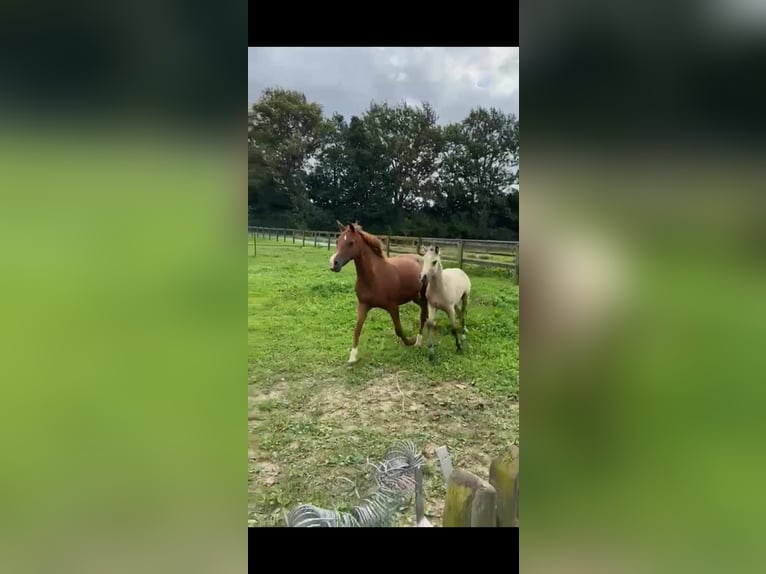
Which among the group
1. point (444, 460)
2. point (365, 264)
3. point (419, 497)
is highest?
point (365, 264)

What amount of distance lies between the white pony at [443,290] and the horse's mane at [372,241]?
0.27 m

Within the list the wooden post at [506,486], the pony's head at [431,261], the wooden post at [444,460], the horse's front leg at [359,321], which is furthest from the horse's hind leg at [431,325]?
the wooden post at [506,486]

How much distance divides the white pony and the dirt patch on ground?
0.31 metres

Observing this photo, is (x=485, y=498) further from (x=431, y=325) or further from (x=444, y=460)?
(x=431, y=325)

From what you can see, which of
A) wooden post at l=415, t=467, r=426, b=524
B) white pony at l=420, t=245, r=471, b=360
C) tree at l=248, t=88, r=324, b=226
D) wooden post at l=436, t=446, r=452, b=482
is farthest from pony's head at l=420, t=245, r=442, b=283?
wooden post at l=415, t=467, r=426, b=524

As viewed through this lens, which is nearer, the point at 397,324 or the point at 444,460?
the point at 444,460

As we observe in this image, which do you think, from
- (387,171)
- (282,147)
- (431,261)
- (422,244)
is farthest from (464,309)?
(282,147)

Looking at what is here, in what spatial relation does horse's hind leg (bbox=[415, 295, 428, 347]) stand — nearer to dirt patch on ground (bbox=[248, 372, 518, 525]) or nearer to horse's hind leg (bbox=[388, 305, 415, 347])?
horse's hind leg (bbox=[388, 305, 415, 347])

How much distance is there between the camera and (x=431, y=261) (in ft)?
8.91

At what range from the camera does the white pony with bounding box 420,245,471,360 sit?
2.72 metres

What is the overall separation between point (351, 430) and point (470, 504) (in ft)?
2.91
